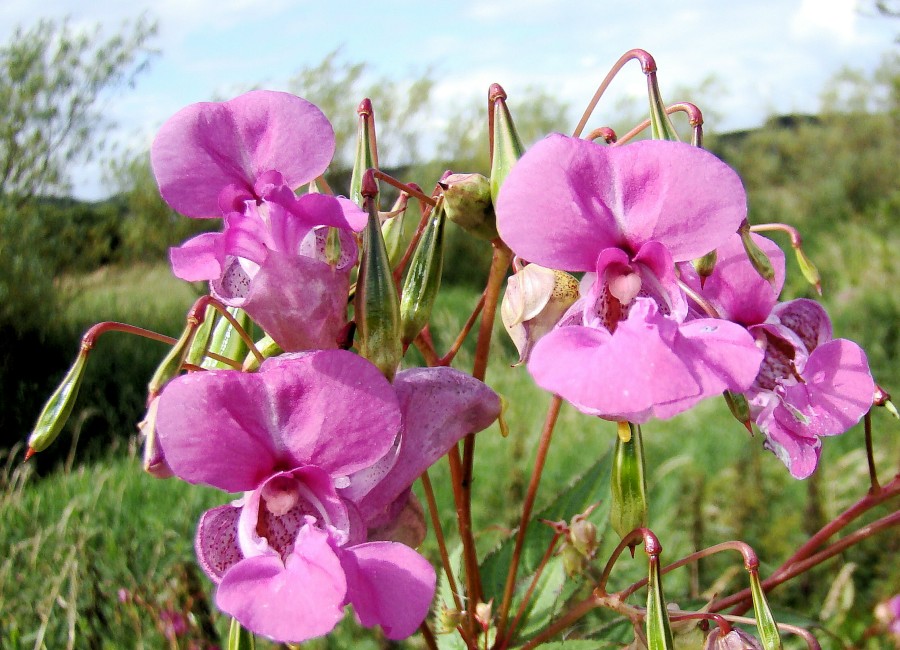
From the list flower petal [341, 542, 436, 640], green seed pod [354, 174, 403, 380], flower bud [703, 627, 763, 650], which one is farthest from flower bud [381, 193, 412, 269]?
flower bud [703, 627, 763, 650]

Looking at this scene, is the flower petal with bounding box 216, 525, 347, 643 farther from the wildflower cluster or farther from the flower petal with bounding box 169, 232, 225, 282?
the flower petal with bounding box 169, 232, 225, 282

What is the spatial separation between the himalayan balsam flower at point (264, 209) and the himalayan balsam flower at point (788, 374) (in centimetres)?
24

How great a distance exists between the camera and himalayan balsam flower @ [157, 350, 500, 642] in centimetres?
37

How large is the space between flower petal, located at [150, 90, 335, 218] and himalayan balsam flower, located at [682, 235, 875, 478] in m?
0.26

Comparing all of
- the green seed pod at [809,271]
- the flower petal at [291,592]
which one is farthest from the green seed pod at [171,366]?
the green seed pod at [809,271]

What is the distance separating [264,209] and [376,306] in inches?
4.0

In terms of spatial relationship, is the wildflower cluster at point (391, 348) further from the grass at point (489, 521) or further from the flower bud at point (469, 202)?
the grass at point (489, 521)

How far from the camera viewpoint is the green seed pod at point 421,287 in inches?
18.4

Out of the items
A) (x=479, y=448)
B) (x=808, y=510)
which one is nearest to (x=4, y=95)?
(x=479, y=448)

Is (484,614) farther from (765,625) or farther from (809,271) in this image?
(809,271)

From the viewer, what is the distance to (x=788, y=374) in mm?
536

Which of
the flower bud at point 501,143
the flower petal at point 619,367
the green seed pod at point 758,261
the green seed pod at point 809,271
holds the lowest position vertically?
the green seed pod at point 809,271

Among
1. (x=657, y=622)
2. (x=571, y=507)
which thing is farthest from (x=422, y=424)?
(x=571, y=507)

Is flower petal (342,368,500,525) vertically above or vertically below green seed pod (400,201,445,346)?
below
